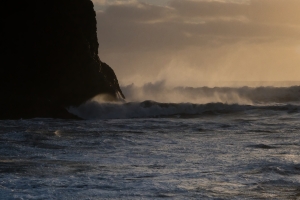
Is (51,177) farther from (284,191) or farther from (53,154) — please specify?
(284,191)

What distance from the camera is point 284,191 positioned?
922cm

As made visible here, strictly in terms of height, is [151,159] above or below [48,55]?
below

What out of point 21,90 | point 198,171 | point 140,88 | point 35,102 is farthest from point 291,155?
point 140,88

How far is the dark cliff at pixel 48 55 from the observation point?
89.2 feet

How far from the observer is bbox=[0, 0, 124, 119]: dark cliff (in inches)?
1071

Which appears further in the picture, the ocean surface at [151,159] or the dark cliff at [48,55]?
the dark cliff at [48,55]

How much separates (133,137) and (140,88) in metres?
28.1

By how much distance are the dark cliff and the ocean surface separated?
13.4 feet

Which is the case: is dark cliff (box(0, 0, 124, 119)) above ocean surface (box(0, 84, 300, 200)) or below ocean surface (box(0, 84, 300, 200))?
above

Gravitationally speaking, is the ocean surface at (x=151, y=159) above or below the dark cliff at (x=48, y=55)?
below

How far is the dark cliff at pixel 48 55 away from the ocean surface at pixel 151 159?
4074 millimetres

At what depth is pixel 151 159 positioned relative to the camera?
12.4 m

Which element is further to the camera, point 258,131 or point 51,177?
point 258,131

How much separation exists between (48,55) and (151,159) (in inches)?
668
